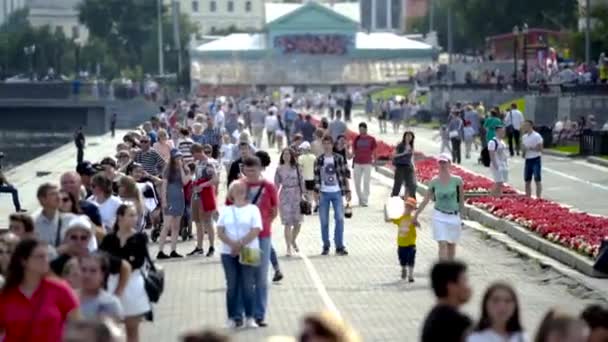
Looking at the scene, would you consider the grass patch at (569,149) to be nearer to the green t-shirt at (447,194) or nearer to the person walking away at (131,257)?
the green t-shirt at (447,194)

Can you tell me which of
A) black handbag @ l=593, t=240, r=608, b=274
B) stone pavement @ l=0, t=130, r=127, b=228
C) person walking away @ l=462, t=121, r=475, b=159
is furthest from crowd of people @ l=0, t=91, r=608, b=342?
person walking away @ l=462, t=121, r=475, b=159

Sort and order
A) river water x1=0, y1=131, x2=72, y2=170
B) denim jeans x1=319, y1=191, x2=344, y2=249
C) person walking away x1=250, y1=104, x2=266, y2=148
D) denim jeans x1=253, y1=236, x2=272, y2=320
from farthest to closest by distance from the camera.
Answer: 1. river water x1=0, y1=131, x2=72, y2=170
2. person walking away x1=250, y1=104, x2=266, y2=148
3. denim jeans x1=319, y1=191, x2=344, y2=249
4. denim jeans x1=253, y1=236, x2=272, y2=320

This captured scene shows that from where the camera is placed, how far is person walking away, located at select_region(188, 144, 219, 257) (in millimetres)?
23609

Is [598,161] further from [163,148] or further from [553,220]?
[553,220]

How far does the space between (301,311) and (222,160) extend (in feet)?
52.3

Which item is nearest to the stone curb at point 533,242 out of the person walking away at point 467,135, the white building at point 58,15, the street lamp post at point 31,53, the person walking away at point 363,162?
the person walking away at point 363,162

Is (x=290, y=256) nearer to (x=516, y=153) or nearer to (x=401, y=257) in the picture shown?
(x=401, y=257)

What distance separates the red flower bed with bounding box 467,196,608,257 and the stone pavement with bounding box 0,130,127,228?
25.0 feet

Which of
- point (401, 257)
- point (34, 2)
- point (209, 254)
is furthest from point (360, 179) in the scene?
point (34, 2)

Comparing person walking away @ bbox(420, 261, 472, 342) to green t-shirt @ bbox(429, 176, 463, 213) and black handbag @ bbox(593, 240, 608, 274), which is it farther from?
black handbag @ bbox(593, 240, 608, 274)

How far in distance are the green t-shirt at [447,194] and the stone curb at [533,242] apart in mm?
1706

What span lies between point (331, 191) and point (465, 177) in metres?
11.8

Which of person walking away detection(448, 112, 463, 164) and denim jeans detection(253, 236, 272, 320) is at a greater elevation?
denim jeans detection(253, 236, 272, 320)

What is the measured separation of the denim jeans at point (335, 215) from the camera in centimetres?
2311
